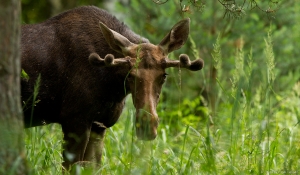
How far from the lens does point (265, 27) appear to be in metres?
11.8

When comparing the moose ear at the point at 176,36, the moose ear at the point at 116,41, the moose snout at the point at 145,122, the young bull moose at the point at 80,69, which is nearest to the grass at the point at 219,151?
the moose snout at the point at 145,122

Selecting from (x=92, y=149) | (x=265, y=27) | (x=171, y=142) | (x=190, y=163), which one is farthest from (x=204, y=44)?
(x=190, y=163)

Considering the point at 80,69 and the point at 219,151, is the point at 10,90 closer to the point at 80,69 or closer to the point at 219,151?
the point at 80,69

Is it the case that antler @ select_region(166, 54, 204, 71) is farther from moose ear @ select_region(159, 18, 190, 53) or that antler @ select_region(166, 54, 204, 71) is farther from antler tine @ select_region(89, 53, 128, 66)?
antler tine @ select_region(89, 53, 128, 66)

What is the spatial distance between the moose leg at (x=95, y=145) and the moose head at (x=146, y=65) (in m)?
0.79

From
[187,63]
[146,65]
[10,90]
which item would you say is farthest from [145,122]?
[10,90]

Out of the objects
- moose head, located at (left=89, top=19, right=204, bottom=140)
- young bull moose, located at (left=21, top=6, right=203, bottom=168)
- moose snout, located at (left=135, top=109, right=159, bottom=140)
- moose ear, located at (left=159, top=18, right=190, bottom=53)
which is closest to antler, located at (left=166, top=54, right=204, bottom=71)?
moose head, located at (left=89, top=19, right=204, bottom=140)

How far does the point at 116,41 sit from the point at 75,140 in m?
1.11

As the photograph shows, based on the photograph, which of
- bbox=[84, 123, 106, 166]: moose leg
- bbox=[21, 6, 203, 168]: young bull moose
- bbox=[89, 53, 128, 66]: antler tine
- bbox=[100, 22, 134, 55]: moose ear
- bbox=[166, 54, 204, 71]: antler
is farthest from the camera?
bbox=[84, 123, 106, 166]: moose leg

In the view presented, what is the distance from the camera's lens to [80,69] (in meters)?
6.57

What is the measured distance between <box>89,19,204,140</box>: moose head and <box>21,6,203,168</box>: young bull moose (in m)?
0.01

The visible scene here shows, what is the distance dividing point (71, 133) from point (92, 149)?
0.59 m

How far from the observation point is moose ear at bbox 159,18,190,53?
6426 millimetres

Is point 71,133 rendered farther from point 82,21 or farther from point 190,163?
point 190,163
